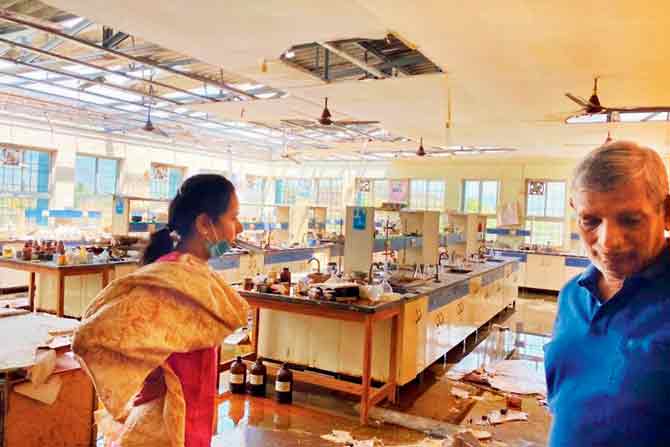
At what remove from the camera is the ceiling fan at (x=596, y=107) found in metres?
4.64

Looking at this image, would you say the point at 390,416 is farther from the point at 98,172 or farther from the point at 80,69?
the point at 98,172

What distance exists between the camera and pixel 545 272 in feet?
33.7

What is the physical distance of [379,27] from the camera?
12.3 feet

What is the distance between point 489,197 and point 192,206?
11.2 meters

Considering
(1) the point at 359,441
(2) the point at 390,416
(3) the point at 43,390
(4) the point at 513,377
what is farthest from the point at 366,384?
(3) the point at 43,390

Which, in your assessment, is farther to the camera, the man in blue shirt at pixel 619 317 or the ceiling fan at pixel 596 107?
the ceiling fan at pixel 596 107

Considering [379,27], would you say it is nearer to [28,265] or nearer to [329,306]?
[329,306]

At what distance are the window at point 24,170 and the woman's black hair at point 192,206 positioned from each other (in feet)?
28.7

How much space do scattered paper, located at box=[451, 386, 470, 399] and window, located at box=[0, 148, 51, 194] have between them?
8.23 meters

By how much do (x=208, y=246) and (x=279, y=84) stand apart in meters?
→ 4.36

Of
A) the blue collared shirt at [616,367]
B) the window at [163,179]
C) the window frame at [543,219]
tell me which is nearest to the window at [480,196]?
the window frame at [543,219]

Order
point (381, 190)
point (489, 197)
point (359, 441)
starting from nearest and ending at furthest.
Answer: point (359, 441)
point (489, 197)
point (381, 190)

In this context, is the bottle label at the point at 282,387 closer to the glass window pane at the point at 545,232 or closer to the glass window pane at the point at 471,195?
the glass window pane at the point at 545,232

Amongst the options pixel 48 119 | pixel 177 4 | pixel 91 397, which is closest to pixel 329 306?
pixel 91 397
